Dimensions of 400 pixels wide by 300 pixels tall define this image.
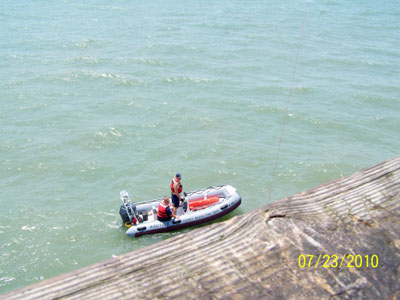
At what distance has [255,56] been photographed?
3023cm

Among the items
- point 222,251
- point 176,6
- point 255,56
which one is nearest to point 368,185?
point 222,251

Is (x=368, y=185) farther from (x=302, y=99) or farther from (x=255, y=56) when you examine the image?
(x=255, y=56)

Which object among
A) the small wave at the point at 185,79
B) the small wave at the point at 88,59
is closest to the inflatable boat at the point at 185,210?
the small wave at the point at 185,79

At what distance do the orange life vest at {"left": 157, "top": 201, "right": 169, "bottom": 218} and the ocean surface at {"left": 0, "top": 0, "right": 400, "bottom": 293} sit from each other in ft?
2.66

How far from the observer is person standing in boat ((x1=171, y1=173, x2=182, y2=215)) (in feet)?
41.3

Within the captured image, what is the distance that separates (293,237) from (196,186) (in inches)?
539

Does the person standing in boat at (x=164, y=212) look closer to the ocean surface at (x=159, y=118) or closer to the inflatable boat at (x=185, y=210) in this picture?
the inflatable boat at (x=185, y=210)

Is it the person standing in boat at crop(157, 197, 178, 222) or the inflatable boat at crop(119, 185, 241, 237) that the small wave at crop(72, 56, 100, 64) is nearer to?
the inflatable boat at crop(119, 185, 241, 237)

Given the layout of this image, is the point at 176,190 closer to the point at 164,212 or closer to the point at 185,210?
the point at 164,212

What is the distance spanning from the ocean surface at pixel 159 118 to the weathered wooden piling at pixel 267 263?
1078cm

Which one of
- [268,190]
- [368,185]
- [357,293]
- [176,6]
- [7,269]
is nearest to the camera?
[357,293]
